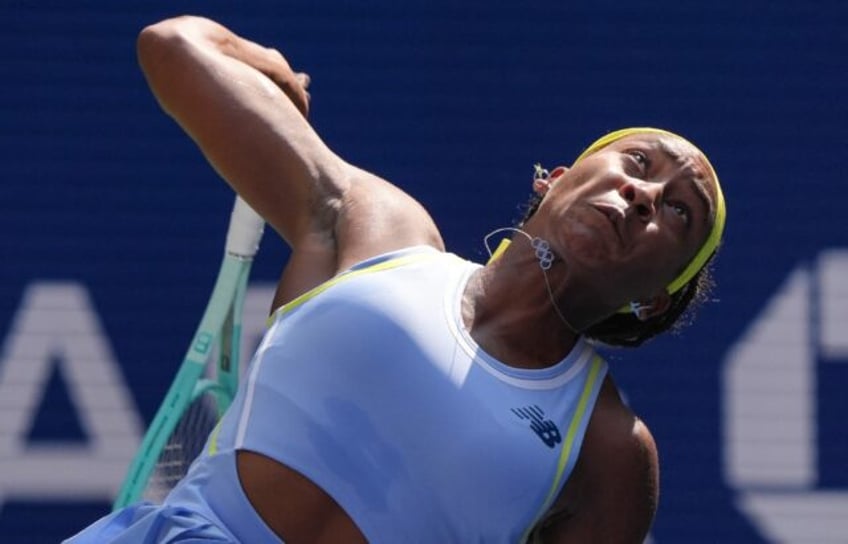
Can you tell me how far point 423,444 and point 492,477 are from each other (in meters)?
0.10

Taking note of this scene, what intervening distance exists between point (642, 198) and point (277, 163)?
0.54m

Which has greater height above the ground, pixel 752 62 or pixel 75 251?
pixel 752 62

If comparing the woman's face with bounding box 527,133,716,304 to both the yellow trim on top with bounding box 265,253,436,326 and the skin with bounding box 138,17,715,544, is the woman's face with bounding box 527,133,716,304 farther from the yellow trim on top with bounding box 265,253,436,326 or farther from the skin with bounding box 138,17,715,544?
the yellow trim on top with bounding box 265,253,436,326

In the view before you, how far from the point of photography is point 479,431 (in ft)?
7.38

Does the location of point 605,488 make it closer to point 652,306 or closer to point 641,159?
point 652,306

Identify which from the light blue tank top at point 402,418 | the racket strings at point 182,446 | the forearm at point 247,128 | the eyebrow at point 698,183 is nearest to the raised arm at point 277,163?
the forearm at point 247,128

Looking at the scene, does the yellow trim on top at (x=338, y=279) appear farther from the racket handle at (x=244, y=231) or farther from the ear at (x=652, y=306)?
the racket handle at (x=244, y=231)

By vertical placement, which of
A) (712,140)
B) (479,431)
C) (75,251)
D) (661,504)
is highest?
(479,431)

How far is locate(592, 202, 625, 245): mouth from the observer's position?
7.86 ft

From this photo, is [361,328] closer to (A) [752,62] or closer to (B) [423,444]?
(B) [423,444]

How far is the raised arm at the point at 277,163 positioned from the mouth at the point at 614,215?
0.27m

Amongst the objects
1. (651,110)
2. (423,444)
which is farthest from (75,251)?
(423,444)

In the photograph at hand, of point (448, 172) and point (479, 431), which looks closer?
point (479, 431)

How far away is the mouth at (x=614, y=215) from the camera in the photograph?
94.3 inches
